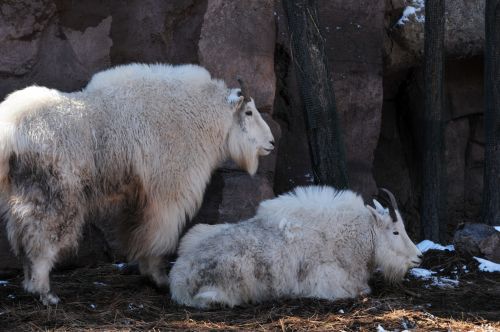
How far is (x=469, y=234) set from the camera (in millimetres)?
8430

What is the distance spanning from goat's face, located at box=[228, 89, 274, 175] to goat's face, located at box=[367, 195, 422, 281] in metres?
1.25

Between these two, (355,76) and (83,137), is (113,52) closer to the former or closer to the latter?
(83,137)

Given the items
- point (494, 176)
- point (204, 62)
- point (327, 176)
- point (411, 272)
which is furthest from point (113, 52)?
point (494, 176)

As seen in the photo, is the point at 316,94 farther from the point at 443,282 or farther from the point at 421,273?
the point at 443,282

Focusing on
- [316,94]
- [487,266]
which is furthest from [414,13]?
[487,266]

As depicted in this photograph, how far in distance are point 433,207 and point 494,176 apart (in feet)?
2.61

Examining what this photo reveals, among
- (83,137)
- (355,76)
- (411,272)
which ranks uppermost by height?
(355,76)

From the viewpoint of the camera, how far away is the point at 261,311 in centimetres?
656

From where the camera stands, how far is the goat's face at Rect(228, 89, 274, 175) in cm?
774

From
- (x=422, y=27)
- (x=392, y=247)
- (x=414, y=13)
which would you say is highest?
(x=414, y=13)

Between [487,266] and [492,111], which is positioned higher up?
[492,111]

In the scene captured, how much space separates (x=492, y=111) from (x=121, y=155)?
4.52 m

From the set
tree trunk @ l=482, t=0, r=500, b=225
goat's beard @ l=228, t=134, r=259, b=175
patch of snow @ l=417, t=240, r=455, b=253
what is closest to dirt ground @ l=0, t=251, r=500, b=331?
patch of snow @ l=417, t=240, r=455, b=253

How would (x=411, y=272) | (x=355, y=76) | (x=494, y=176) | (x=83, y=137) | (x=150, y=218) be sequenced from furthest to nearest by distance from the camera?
(x=355, y=76) → (x=494, y=176) → (x=411, y=272) → (x=150, y=218) → (x=83, y=137)
